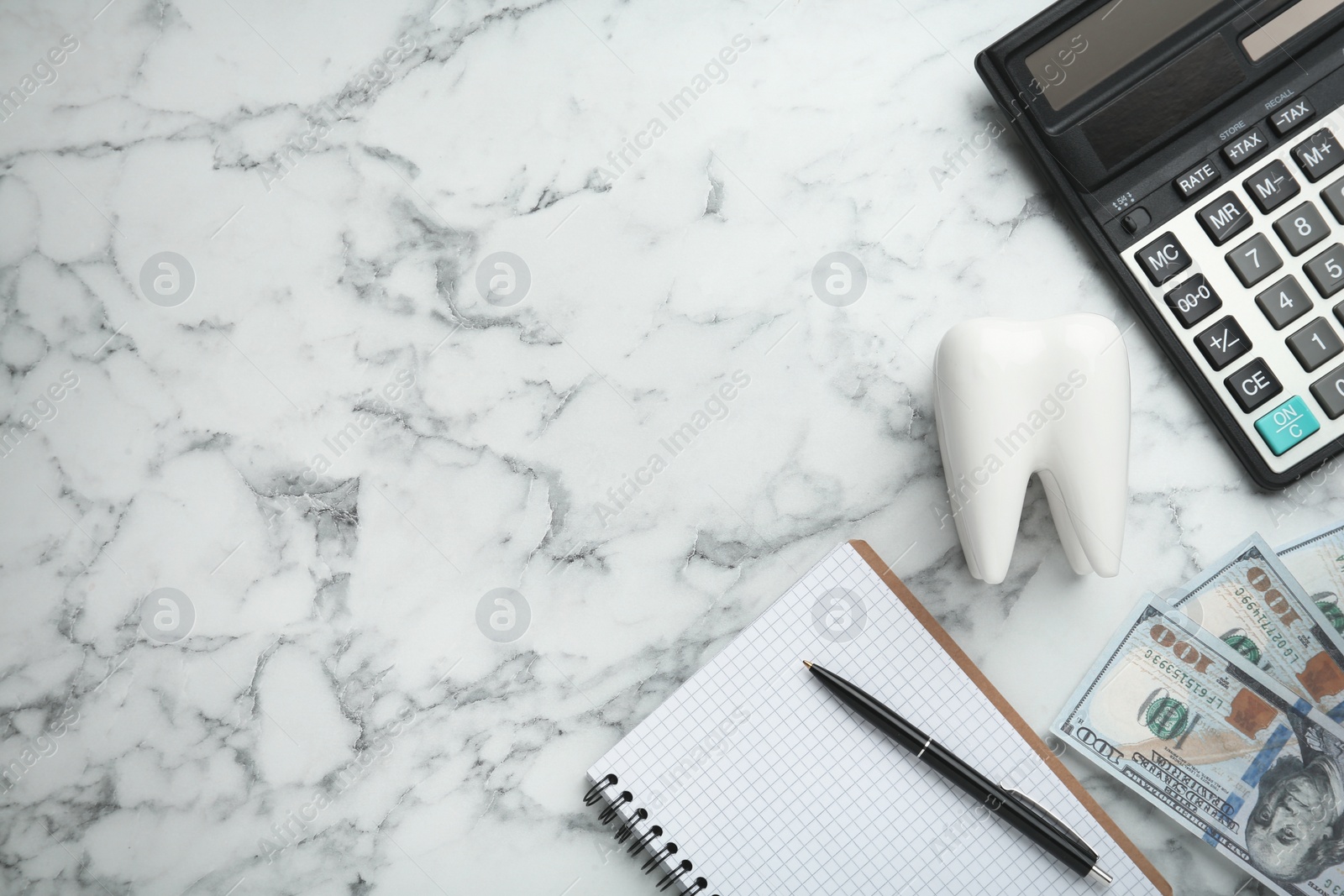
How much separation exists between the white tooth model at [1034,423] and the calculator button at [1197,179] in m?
0.12

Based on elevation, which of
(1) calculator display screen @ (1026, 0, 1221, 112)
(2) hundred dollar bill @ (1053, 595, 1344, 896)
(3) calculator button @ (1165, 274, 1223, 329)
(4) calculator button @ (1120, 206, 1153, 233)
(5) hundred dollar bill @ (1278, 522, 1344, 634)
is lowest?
(2) hundred dollar bill @ (1053, 595, 1344, 896)

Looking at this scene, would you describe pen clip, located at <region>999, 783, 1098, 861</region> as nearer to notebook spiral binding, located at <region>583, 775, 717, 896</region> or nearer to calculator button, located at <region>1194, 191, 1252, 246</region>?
notebook spiral binding, located at <region>583, 775, 717, 896</region>

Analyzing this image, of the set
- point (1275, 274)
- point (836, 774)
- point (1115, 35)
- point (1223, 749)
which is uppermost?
point (1115, 35)

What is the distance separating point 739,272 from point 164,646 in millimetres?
444

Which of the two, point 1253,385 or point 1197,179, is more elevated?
point 1197,179

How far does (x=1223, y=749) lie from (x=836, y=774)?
9.7 inches

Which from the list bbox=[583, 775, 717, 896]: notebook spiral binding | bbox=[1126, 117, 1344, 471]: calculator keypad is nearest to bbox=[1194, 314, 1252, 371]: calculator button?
bbox=[1126, 117, 1344, 471]: calculator keypad

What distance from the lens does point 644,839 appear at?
0.54 m

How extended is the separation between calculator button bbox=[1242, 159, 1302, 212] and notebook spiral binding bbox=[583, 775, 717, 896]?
529 mm

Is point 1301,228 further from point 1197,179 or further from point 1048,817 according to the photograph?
point 1048,817

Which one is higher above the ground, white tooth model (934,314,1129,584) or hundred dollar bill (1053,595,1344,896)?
white tooth model (934,314,1129,584)

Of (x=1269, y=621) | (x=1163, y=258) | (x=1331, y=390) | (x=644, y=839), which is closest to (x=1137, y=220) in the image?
(x=1163, y=258)

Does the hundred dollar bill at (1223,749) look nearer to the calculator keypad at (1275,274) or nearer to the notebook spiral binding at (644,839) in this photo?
the calculator keypad at (1275,274)

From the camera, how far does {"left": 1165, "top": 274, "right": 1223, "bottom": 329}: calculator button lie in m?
0.53
